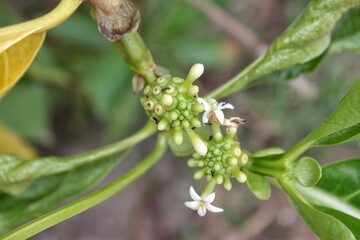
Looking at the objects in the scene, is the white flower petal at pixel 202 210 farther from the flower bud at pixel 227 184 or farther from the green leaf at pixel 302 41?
the green leaf at pixel 302 41

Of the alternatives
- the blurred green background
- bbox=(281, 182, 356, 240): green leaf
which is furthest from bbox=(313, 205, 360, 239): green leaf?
the blurred green background

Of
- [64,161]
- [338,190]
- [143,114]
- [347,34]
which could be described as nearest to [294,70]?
[347,34]

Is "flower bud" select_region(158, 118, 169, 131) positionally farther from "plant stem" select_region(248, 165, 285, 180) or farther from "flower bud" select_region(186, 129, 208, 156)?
"plant stem" select_region(248, 165, 285, 180)

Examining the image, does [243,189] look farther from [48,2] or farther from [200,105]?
[200,105]

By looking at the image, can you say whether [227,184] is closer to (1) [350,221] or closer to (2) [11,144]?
(1) [350,221]

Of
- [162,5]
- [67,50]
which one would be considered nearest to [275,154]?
[162,5]
